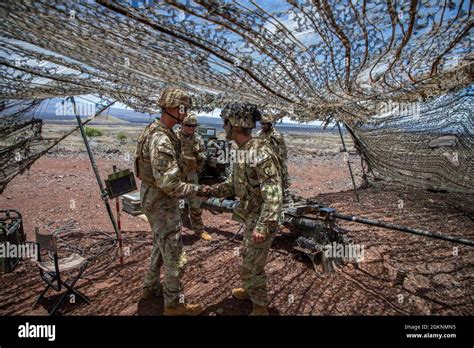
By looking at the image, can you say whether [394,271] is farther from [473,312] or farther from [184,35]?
[184,35]

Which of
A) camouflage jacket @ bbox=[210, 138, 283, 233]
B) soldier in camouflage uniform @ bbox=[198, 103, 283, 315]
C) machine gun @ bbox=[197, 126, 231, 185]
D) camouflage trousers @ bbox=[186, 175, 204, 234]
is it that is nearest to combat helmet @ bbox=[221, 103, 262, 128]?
soldier in camouflage uniform @ bbox=[198, 103, 283, 315]

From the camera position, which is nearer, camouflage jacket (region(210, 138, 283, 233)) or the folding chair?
camouflage jacket (region(210, 138, 283, 233))

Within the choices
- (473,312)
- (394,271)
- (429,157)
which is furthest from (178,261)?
(429,157)

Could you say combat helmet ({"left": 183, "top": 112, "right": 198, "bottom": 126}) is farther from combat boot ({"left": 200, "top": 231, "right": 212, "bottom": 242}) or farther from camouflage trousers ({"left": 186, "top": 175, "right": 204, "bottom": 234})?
combat boot ({"left": 200, "top": 231, "right": 212, "bottom": 242})

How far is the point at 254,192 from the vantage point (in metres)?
3.09

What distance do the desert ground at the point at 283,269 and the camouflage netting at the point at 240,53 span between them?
231cm

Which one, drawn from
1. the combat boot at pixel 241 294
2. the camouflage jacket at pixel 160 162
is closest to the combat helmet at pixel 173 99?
the camouflage jacket at pixel 160 162

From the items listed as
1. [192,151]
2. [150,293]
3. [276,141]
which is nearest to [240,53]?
[192,151]

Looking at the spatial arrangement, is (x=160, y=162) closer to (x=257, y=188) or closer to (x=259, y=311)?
(x=257, y=188)

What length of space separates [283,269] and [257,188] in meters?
1.78

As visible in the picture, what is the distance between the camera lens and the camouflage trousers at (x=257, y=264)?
3078 millimetres

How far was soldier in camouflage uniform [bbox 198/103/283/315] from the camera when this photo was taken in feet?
9.28

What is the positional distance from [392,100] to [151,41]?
10.1 ft
